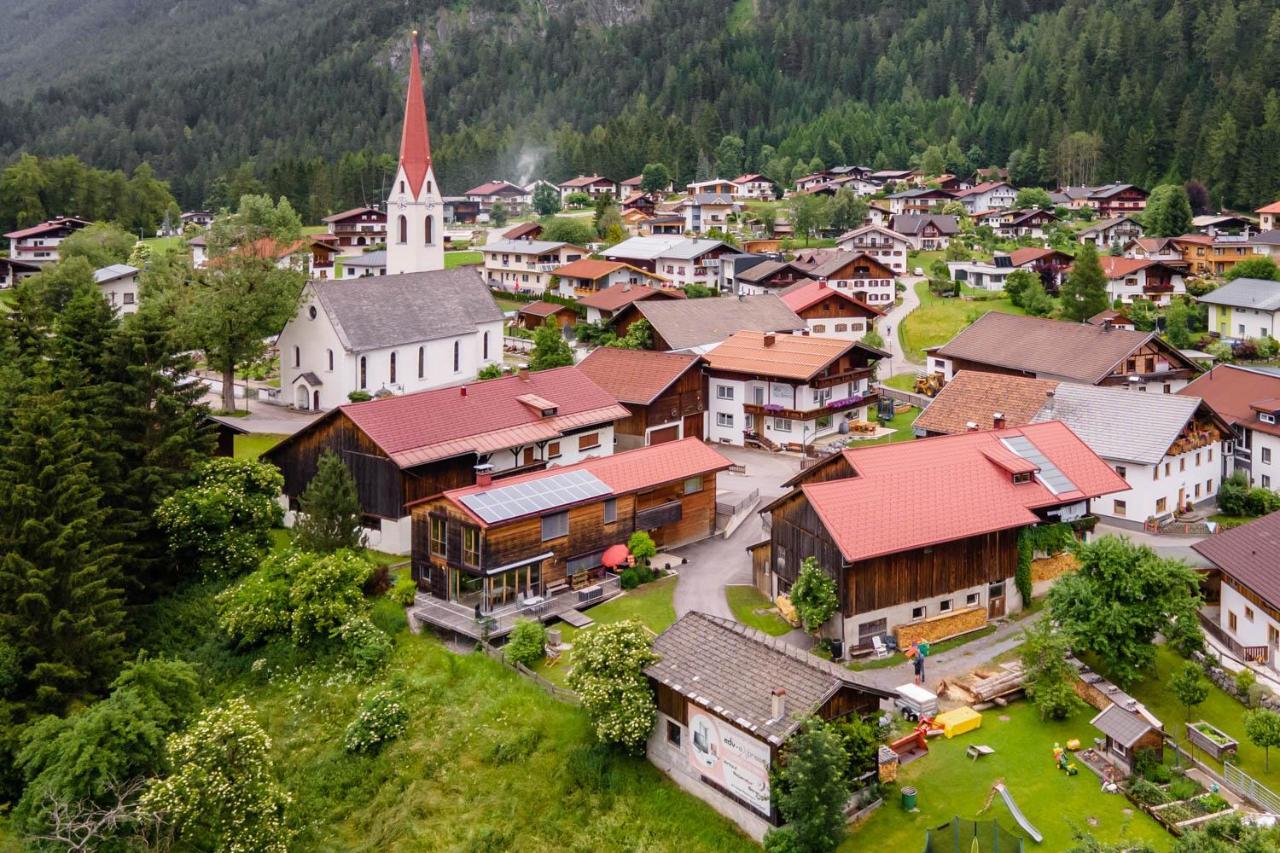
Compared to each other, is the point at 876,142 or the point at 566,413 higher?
the point at 876,142

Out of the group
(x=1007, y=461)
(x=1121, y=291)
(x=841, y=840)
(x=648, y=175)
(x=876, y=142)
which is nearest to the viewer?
(x=841, y=840)

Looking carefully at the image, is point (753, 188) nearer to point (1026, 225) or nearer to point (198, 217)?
point (1026, 225)

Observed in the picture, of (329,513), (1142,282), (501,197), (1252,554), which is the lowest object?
(329,513)

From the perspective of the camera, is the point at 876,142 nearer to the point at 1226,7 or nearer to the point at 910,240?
the point at 1226,7

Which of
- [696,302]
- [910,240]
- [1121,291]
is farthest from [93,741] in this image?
[910,240]

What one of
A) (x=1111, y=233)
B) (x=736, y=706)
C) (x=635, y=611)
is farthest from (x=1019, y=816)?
(x=1111, y=233)

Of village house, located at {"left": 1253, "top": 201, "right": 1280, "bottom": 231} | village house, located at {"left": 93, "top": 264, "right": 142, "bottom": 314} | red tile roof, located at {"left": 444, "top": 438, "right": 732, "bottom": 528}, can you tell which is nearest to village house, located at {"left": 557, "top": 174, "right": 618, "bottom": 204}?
village house, located at {"left": 93, "top": 264, "right": 142, "bottom": 314}
